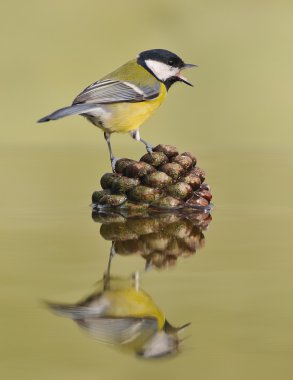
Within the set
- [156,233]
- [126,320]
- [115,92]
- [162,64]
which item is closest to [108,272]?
[126,320]

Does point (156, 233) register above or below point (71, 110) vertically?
below

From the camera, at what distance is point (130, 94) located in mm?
3332

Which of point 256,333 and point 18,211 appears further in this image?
point 18,211

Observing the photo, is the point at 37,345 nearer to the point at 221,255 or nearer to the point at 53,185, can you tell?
the point at 221,255

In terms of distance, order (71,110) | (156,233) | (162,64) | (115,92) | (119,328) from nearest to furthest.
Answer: (119,328)
(156,233)
(71,110)
(115,92)
(162,64)

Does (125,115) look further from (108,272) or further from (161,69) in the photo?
(108,272)

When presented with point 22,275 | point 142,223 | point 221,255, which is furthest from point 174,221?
point 22,275

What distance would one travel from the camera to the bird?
3238 mm

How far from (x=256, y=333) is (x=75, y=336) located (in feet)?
1.00

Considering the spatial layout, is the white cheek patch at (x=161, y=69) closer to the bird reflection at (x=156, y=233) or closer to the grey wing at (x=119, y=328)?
the bird reflection at (x=156, y=233)

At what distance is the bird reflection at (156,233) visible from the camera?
2100 millimetres

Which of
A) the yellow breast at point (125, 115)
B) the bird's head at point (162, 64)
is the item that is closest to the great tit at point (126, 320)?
the yellow breast at point (125, 115)

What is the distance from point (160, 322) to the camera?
138 centimetres

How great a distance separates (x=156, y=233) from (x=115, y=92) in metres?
1.00
